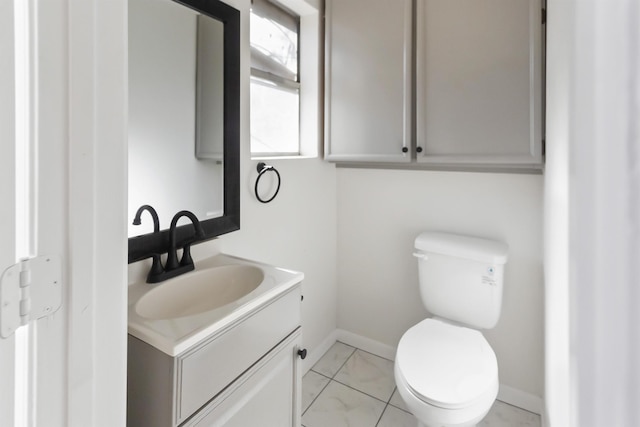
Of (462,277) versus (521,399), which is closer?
(462,277)

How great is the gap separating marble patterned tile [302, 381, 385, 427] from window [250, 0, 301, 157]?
134cm

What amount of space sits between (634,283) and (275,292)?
0.86 meters

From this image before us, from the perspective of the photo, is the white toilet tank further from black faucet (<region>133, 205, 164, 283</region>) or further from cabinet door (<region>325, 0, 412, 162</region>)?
black faucet (<region>133, 205, 164, 283</region>)

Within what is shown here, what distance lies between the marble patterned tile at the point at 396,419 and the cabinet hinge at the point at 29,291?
159cm

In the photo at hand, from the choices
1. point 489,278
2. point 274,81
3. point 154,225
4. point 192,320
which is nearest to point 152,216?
point 154,225

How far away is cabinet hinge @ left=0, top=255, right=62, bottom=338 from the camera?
1.42 feet

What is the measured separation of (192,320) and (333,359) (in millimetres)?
1485

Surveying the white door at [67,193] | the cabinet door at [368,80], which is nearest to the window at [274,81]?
the cabinet door at [368,80]

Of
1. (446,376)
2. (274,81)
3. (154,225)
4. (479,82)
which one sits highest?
(274,81)

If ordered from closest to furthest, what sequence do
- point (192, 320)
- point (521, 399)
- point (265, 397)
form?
1. point (192, 320)
2. point (265, 397)
3. point (521, 399)

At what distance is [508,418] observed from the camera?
5.40 feet

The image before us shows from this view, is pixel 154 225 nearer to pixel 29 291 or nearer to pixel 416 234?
pixel 29 291

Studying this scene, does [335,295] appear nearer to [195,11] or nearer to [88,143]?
[195,11]

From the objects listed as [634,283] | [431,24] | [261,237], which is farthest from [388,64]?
[634,283]
